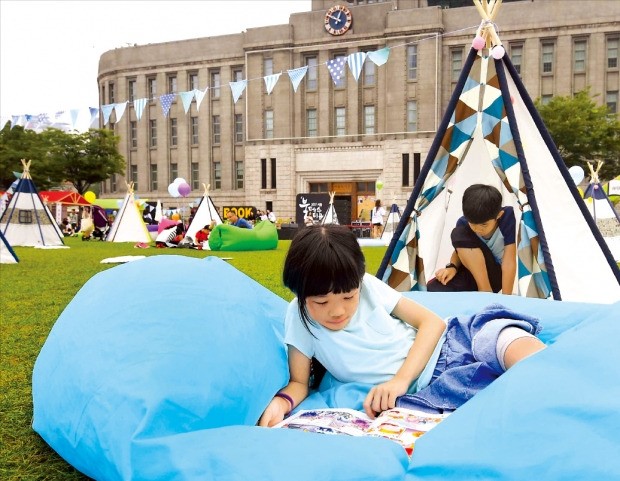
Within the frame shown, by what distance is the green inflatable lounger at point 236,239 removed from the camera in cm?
1344

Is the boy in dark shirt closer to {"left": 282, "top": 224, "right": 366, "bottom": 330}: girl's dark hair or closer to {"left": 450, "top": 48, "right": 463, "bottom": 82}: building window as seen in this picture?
{"left": 282, "top": 224, "right": 366, "bottom": 330}: girl's dark hair

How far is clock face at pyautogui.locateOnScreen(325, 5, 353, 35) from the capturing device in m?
30.8

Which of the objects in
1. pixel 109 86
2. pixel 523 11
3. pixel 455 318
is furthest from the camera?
pixel 109 86

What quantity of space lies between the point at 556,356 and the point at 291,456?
Answer: 79cm

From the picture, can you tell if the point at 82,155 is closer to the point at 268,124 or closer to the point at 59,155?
the point at 59,155

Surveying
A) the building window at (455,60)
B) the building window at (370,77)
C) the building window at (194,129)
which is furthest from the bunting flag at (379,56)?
the building window at (194,129)

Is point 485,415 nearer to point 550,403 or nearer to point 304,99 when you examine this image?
point 550,403

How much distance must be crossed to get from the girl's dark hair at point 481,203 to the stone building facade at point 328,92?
74.7ft

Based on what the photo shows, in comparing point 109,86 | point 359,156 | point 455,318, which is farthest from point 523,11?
point 455,318

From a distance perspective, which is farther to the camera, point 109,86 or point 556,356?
point 109,86

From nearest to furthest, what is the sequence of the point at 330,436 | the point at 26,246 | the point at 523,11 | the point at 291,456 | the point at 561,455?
the point at 561,455
the point at 291,456
the point at 330,436
the point at 26,246
the point at 523,11

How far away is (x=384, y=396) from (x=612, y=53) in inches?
1253

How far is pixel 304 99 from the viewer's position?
104 feet

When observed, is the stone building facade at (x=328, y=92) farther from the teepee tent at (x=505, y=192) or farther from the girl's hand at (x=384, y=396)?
the girl's hand at (x=384, y=396)
